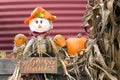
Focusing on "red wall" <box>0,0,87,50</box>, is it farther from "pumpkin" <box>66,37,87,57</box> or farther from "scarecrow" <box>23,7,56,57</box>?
"scarecrow" <box>23,7,56,57</box>

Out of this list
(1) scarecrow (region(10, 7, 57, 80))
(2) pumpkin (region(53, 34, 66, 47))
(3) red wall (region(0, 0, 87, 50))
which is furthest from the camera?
(3) red wall (region(0, 0, 87, 50))

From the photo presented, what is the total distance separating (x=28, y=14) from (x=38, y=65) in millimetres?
1887

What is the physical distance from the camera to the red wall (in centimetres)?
632

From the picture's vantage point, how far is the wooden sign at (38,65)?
458 centimetres

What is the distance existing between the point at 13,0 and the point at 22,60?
2032 millimetres

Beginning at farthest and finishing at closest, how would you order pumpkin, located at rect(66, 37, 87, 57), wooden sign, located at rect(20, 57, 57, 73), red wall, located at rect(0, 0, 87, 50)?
red wall, located at rect(0, 0, 87, 50), pumpkin, located at rect(66, 37, 87, 57), wooden sign, located at rect(20, 57, 57, 73)

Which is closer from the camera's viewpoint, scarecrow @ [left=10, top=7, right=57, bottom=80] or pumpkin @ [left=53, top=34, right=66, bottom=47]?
scarecrow @ [left=10, top=7, right=57, bottom=80]

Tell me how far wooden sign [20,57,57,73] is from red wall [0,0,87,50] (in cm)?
172

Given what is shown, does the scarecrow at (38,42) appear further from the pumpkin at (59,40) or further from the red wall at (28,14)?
the red wall at (28,14)

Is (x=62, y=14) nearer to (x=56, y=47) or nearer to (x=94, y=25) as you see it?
(x=56, y=47)

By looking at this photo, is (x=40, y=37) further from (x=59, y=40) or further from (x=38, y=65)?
(x=38, y=65)

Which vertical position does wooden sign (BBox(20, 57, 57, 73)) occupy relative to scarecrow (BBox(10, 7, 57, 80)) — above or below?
below

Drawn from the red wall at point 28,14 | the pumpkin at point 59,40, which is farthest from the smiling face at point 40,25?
the red wall at point 28,14

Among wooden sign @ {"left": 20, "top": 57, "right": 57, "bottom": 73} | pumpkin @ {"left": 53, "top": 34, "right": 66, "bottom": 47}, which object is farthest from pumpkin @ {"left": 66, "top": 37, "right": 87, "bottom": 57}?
wooden sign @ {"left": 20, "top": 57, "right": 57, "bottom": 73}
